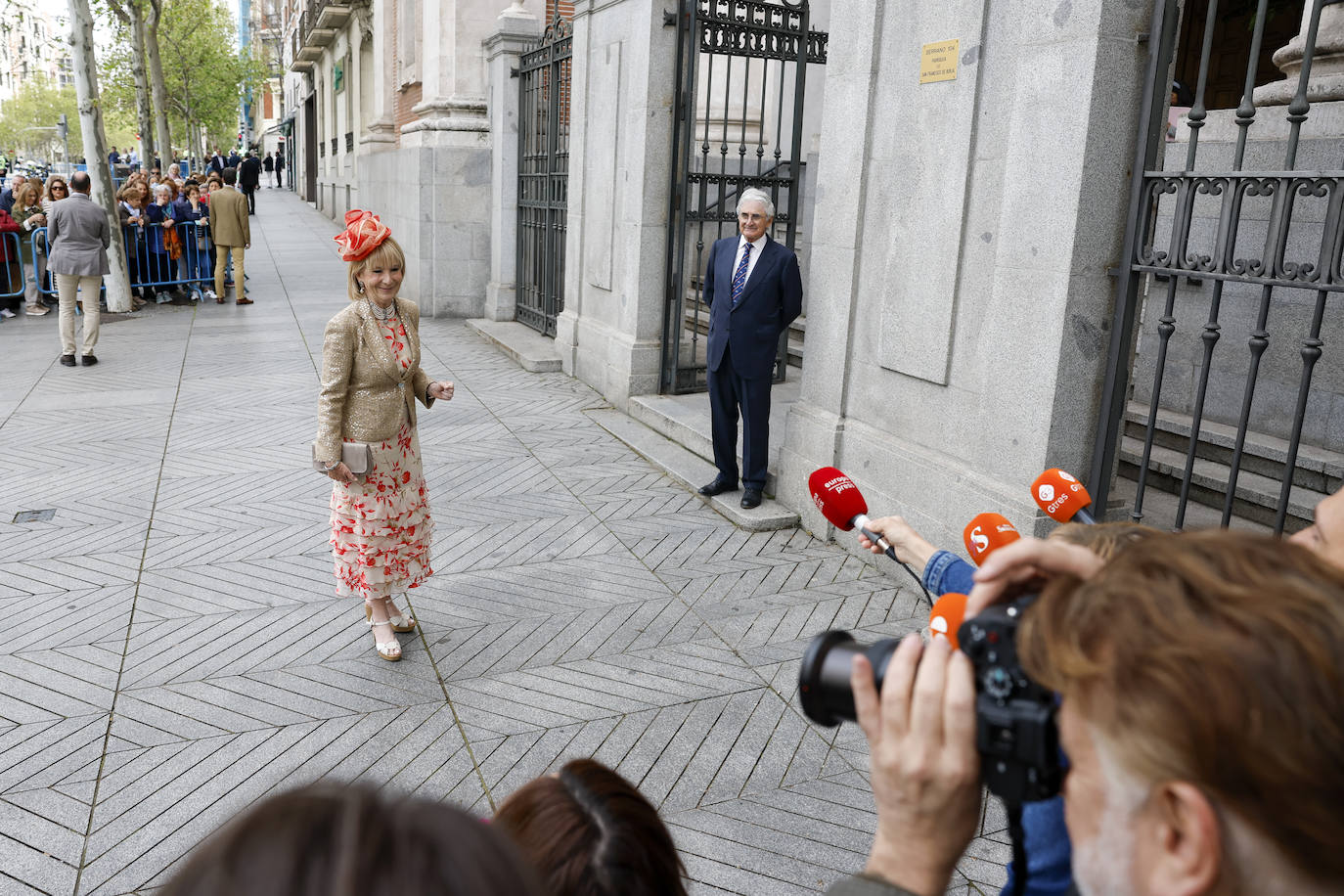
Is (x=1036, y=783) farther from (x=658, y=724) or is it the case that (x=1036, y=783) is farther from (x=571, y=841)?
(x=658, y=724)

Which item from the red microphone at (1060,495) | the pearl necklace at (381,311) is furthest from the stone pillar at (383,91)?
the red microphone at (1060,495)

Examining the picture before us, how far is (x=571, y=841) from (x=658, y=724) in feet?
9.83

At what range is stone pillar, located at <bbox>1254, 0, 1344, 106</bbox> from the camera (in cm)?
612

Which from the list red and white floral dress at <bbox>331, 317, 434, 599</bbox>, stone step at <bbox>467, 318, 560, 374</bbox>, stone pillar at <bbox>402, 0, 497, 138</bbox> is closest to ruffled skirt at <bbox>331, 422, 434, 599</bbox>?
red and white floral dress at <bbox>331, 317, 434, 599</bbox>

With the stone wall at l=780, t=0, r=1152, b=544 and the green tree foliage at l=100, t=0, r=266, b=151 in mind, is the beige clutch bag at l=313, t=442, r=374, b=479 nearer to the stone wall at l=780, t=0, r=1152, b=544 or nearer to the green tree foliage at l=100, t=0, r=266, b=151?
the stone wall at l=780, t=0, r=1152, b=544

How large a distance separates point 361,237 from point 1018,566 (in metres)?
3.74

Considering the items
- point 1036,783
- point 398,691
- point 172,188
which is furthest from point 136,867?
point 172,188

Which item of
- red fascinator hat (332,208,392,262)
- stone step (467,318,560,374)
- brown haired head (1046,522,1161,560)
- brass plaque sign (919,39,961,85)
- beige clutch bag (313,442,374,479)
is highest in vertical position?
brass plaque sign (919,39,961,85)

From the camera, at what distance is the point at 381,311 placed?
15.2 ft

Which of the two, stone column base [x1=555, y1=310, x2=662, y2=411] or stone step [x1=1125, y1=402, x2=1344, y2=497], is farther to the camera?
stone column base [x1=555, y1=310, x2=662, y2=411]

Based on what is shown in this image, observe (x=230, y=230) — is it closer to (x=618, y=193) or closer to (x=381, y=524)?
(x=618, y=193)

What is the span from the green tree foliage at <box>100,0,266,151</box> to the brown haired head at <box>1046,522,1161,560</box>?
1528 inches

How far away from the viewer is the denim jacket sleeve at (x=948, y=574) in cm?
235

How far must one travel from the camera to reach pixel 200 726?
4090mm
